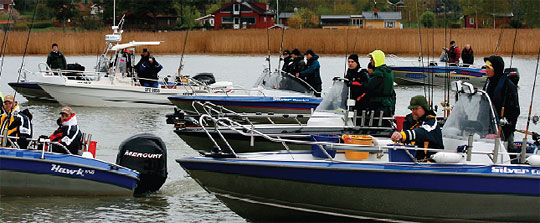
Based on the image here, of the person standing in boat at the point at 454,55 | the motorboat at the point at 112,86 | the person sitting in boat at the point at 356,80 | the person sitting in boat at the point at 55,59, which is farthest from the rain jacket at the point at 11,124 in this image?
the person standing in boat at the point at 454,55

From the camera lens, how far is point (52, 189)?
1189 centimetres

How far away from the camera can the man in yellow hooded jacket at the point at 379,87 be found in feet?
41.5

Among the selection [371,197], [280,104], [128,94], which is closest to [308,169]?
[371,197]

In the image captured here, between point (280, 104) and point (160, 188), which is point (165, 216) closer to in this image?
point (160, 188)

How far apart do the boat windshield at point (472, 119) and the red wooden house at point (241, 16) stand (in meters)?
91.5

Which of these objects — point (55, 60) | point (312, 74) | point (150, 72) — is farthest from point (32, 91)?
point (312, 74)

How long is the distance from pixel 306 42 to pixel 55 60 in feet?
69.3

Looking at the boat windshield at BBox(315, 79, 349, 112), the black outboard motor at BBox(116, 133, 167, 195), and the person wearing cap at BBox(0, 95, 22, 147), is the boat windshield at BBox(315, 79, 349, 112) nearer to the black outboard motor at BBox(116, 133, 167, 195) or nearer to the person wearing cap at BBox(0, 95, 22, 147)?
the black outboard motor at BBox(116, 133, 167, 195)

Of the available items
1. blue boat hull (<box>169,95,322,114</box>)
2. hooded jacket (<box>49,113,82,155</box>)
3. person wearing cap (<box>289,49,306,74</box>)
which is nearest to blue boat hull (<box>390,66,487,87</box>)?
person wearing cap (<box>289,49,306,74</box>)

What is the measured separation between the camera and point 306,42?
1788 inches

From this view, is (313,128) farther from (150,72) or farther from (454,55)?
(454,55)

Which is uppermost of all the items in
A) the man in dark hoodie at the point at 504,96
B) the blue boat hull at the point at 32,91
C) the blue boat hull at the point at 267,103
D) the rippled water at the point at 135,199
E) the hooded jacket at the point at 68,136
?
the man in dark hoodie at the point at 504,96

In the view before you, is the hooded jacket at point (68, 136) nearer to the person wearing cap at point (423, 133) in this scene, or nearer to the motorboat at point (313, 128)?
the motorboat at point (313, 128)

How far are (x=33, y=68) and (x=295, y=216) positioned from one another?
3111 cm
